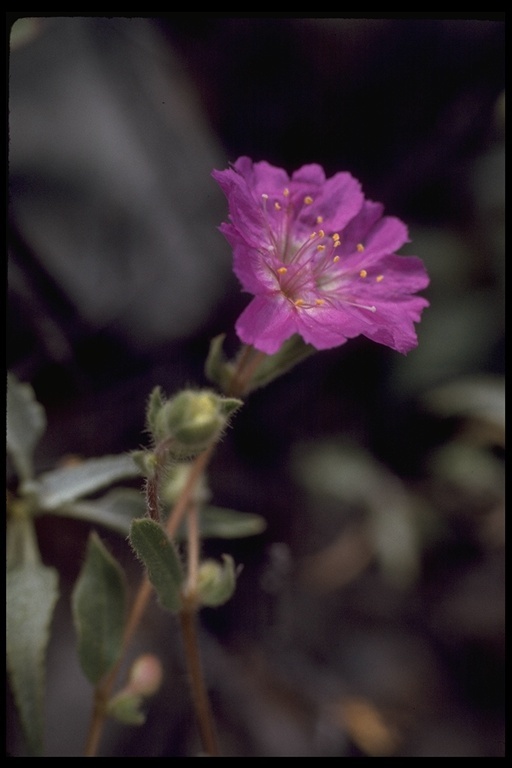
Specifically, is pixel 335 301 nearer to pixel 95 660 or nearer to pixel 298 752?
pixel 95 660

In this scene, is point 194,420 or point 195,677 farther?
point 195,677

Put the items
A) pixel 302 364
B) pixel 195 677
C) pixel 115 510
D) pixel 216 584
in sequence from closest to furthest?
pixel 216 584 < pixel 195 677 < pixel 115 510 < pixel 302 364

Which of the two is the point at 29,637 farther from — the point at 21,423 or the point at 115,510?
the point at 21,423

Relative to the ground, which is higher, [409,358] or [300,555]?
[409,358]

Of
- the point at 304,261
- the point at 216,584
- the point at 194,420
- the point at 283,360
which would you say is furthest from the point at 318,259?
the point at 216,584

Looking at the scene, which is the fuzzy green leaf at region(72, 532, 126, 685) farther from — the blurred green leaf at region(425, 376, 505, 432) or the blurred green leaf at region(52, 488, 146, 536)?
the blurred green leaf at region(425, 376, 505, 432)

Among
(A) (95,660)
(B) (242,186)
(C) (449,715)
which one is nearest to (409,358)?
(C) (449,715)

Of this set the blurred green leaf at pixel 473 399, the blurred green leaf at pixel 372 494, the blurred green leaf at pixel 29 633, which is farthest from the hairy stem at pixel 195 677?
the blurred green leaf at pixel 473 399

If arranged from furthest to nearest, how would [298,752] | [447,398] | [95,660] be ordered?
[447,398], [298,752], [95,660]
